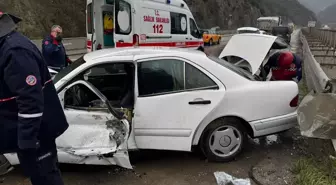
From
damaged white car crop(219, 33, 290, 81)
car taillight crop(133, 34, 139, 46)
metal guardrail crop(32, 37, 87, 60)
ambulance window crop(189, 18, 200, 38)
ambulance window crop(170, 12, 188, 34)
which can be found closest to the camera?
damaged white car crop(219, 33, 290, 81)

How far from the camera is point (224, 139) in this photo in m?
4.13

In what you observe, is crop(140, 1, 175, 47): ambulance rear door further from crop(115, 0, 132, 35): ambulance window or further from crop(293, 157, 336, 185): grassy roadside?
crop(293, 157, 336, 185): grassy roadside

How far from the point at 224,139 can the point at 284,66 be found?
2.41m

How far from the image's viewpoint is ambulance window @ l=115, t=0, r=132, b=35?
9.04m

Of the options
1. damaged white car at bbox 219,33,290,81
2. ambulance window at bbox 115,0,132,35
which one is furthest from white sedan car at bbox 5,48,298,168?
ambulance window at bbox 115,0,132,35

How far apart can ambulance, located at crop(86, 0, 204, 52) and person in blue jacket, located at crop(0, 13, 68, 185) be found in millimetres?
6649

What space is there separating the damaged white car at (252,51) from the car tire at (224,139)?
3.25 ft

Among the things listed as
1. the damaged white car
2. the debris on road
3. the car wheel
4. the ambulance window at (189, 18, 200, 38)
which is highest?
the ambulance window at (189, 18, 200, 38)

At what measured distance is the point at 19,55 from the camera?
2.21 meters

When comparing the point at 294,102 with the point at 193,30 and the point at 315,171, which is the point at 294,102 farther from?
the point at 193,30

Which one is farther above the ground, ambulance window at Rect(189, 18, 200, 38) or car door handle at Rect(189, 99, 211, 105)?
ambulance window at Rect(189, 18, 200, 38)

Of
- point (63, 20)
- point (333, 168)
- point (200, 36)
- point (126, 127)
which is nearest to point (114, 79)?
point (126, 127)

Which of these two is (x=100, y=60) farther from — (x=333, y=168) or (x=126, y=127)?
(x=333, y=168)

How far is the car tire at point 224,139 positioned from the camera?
4062 mm
